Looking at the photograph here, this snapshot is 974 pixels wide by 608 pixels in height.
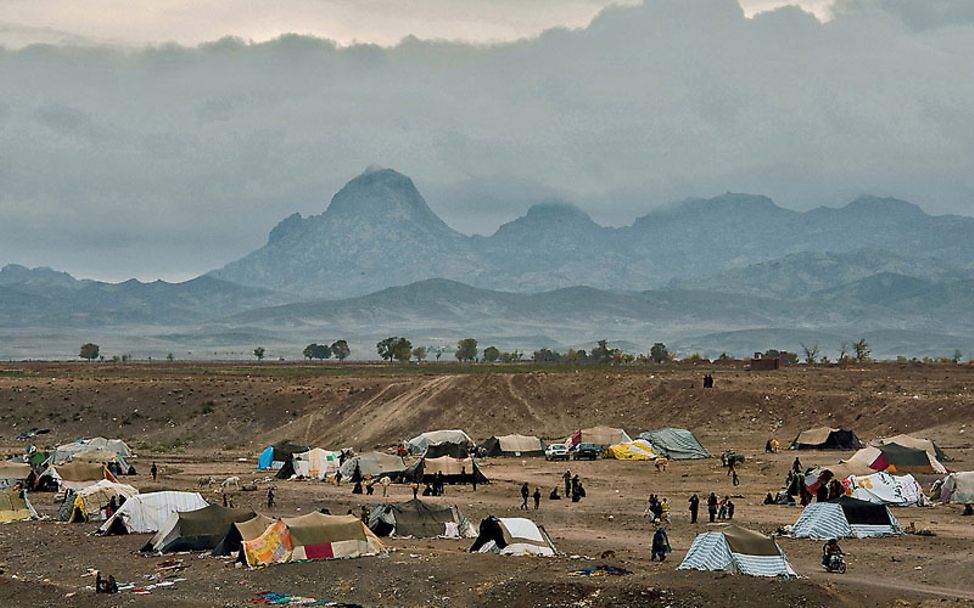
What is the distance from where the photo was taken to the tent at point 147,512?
52.1 metres

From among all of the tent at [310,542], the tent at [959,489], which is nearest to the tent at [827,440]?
the tent at [959,489]

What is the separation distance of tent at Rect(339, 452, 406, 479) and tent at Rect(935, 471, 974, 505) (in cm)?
3114

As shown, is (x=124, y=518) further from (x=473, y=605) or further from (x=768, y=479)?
(x=768, y=479)

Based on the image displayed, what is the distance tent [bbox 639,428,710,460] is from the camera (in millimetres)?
80562

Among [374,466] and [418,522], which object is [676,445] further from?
[418,522]

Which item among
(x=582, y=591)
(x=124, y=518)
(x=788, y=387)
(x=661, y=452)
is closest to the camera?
(x=582, y=591)

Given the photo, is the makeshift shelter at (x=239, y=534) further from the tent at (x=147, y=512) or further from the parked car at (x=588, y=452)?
the parked car at (x=588, y=452)

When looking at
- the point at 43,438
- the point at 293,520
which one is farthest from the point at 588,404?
the point at 293,520

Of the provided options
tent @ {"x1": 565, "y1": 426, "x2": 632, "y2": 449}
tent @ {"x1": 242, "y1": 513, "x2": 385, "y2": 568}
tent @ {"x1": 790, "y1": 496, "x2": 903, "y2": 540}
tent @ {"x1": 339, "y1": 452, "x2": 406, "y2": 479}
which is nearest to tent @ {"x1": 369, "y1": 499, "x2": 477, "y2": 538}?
tent @ {"x1": 242, "y1": 513, "x2": 385, "y2": 568}

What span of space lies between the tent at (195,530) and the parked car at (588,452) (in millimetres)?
38575

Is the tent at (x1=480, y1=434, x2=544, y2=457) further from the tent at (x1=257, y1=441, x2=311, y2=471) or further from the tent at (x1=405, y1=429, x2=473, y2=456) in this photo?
the tent at (x1=257, y1=441, x2=311, y2=471)

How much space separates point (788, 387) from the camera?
10419cm

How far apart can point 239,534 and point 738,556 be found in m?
18.7

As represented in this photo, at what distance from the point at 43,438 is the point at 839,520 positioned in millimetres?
78444
